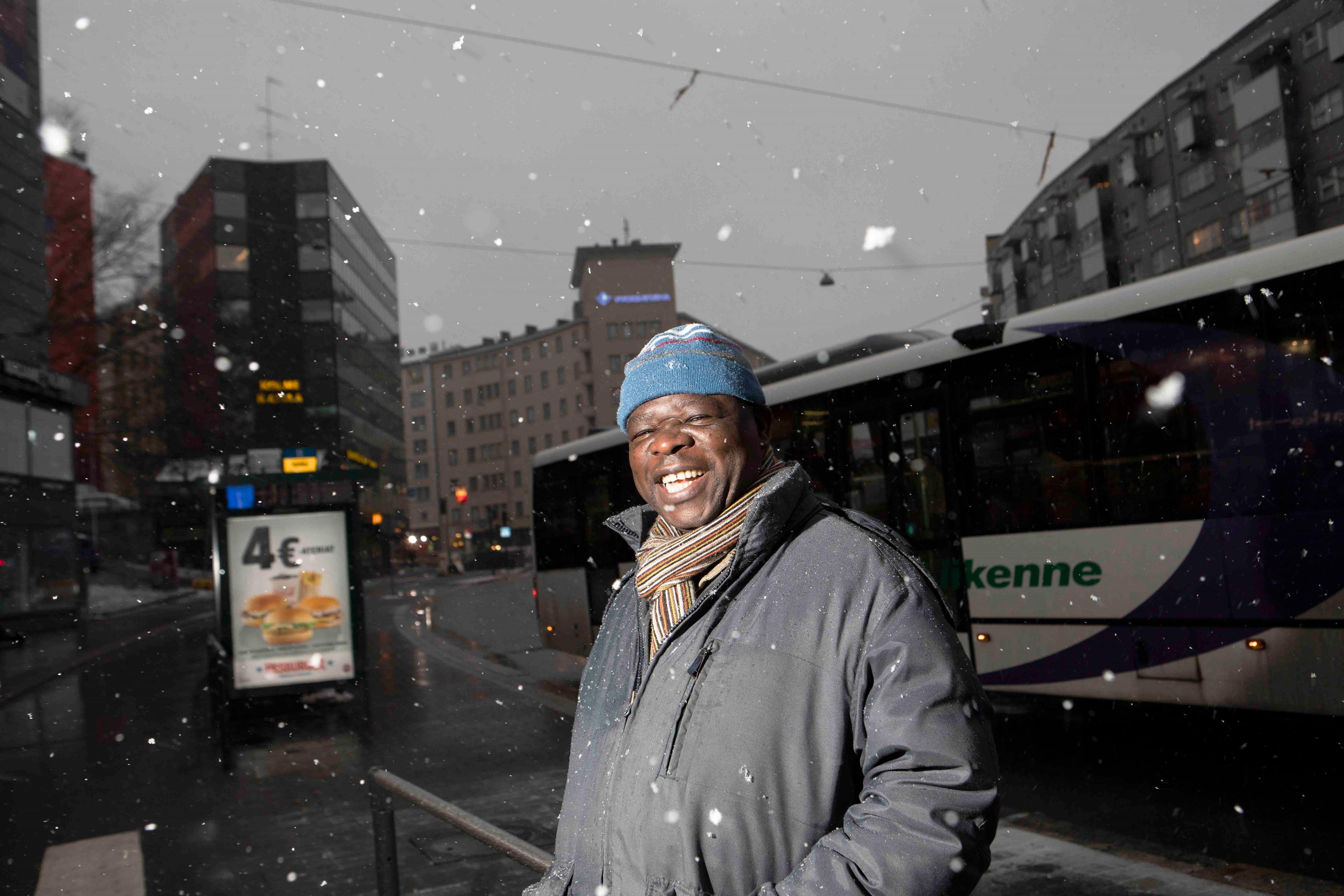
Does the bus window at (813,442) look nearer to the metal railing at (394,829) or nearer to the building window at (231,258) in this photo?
the metal railing at (394,829)

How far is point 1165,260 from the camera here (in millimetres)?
51281

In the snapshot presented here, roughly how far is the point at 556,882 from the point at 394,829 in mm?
2324

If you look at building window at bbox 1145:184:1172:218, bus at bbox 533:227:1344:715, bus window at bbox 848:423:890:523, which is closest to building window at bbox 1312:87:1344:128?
building window at bbox 1145:184:1172:218

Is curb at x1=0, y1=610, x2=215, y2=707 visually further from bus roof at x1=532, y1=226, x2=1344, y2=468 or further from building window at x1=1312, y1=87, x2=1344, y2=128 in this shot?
building window at x1=1312, y1=87, x2=1344, y2=128

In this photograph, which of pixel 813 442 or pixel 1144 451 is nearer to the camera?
pixel 1144 451

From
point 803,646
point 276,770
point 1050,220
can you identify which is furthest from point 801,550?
point 1050,220

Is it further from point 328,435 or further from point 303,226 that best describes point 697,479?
point 303,226

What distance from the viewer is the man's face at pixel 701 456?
1.86 metres

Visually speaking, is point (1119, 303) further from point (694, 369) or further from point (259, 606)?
point (259, 606)

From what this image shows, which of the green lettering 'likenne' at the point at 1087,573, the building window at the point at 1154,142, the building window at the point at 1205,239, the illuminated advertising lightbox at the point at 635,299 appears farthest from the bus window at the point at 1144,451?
the illuminated advertising lightbox at the point at 635,299

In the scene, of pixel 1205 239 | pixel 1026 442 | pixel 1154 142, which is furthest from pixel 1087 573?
pixel 1154 142

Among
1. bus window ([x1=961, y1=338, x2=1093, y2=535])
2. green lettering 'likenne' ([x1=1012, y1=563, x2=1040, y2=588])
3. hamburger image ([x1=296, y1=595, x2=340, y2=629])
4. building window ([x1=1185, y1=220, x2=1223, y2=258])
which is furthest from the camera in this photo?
building window ([x1=1185, y1=220, x2=1223, y2=258])

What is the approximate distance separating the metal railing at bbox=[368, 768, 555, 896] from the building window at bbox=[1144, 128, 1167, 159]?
5334 cm

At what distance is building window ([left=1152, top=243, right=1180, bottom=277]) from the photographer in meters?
49.5
